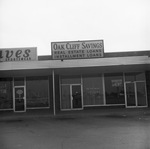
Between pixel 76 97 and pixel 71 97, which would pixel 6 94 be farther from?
pixel 76 97

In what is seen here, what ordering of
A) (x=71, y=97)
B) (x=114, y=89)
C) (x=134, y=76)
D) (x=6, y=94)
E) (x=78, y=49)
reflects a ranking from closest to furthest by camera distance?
(x=78, y=49) < (x=71, y=97) < (x=6, y=94) < (x=114, y=89) < (x=134, y=76)

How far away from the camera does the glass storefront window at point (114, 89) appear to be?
20.2 metres

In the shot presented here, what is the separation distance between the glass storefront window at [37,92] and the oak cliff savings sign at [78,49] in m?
2.92

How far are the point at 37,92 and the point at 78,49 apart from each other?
15.2 feet

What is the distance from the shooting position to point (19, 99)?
790 inches

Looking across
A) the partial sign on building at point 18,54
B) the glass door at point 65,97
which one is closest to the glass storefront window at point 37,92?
the glass door at point 65,97

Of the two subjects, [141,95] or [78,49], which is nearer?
[78,49]

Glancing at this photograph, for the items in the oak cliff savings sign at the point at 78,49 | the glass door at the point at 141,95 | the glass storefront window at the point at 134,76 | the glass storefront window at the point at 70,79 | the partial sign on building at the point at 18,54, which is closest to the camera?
the oak cliff savings sign at the point at 78,49

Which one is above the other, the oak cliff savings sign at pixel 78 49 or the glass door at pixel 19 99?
the oak cliff savings sign at pixel 78 49

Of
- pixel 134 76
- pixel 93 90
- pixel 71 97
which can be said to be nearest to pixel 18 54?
pixel 71 97

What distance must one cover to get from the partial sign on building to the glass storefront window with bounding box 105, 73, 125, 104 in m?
5.93

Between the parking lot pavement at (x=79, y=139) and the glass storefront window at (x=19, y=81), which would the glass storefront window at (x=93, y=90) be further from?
the parking lot pavement at (x=79, y=139)

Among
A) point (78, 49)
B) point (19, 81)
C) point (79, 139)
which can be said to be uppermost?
point (78, 49)

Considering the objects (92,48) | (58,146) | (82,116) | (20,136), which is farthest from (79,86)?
(58,146)
